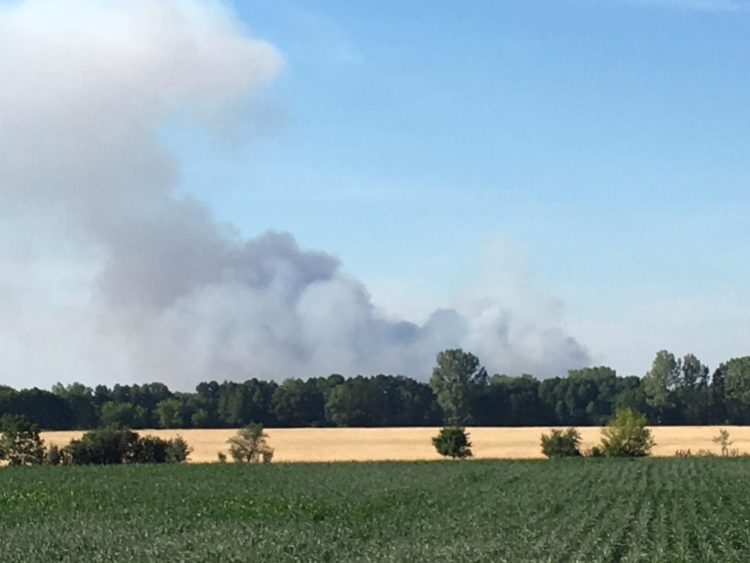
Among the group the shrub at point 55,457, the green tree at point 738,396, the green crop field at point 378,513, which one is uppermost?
the green tree at point 738,396

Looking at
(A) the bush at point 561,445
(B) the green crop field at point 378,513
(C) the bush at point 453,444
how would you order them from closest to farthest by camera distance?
1. (B) the green crop field at point 378,513
2. (A) the bush at point 561,445
3. (C) the bush at point 453,444

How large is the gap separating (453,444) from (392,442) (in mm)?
25296

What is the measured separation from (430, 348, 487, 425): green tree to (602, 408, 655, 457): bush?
207 ft

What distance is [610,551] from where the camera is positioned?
31125 mm

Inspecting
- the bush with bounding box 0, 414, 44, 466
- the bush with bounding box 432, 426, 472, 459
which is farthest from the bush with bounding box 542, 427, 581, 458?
the bush with bounding box 0, 414, 44, 466

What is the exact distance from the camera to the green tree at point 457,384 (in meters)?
169

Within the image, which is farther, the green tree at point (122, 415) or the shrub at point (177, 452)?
the green tree at point (122, 415)

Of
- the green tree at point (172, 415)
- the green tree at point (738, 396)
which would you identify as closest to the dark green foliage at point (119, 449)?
the green tree at point (172, 415)

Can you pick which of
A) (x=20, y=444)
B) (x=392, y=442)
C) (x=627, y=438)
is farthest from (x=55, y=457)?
(x=627, y=438)

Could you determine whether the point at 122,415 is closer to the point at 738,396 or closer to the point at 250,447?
the point at 250,447

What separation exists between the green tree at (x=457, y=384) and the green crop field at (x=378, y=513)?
87.2 metres

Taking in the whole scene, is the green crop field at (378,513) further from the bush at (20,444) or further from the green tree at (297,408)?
the green tree at (297,408)

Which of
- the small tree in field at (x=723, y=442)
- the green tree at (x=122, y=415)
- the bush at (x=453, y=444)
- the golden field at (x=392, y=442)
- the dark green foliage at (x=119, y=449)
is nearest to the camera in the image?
the dark green foliage at (x=119, y=449)

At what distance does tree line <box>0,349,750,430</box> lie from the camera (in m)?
159
